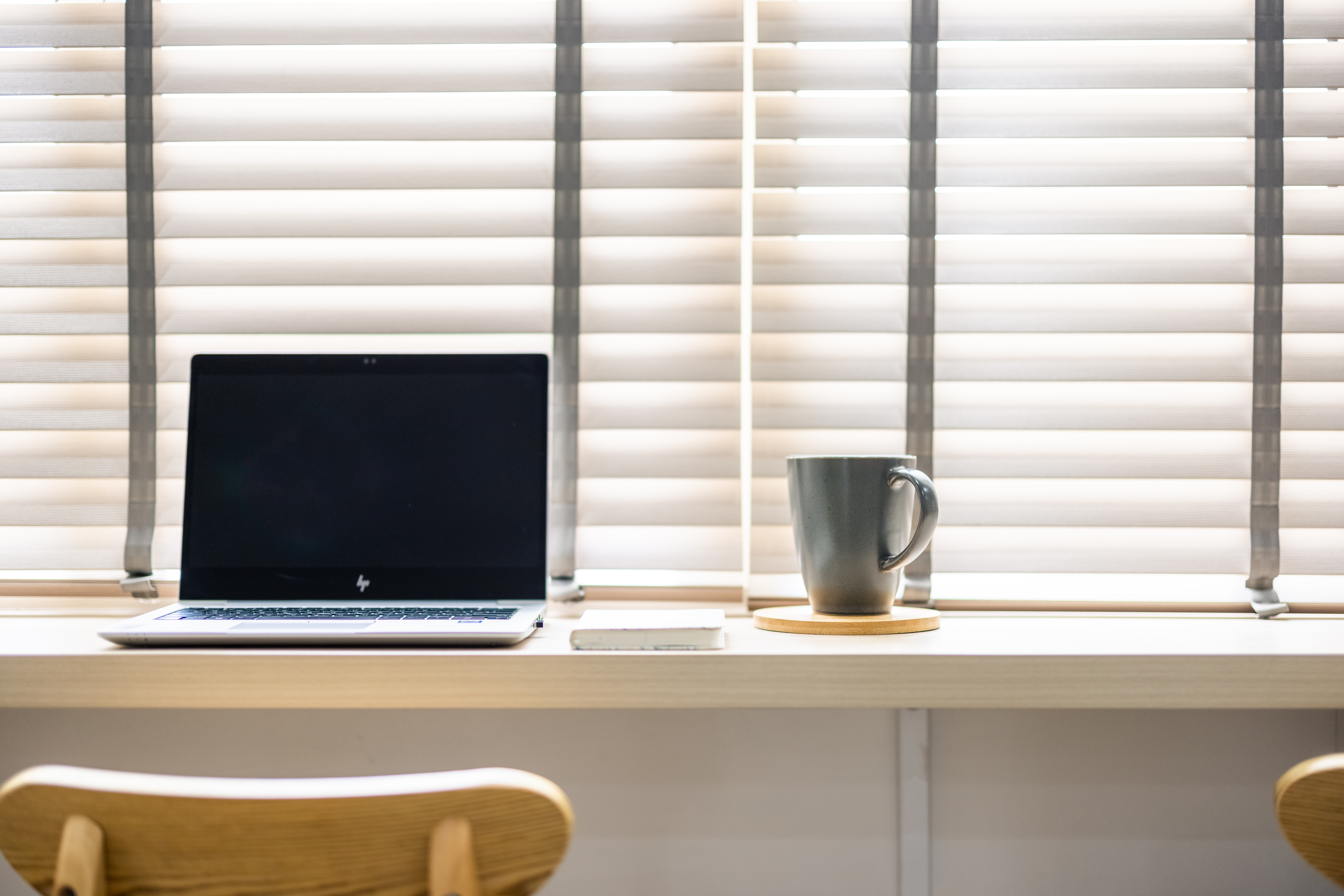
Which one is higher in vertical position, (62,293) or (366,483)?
(62,293)

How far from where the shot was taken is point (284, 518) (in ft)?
3.62

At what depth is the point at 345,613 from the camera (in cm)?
103

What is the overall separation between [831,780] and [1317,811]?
0.62 metres

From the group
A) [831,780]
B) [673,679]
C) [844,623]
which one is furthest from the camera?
[831,780]

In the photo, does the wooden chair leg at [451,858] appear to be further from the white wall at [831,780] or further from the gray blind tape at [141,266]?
the gray blind tape at [141,266]

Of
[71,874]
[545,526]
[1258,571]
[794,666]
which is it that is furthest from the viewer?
[1258,571]

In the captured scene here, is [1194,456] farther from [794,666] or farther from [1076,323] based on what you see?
[794,666]

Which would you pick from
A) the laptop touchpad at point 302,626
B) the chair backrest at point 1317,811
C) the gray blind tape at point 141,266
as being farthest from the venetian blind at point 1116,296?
the gray blind tape at point 141,266

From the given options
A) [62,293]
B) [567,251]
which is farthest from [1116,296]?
[62,293]

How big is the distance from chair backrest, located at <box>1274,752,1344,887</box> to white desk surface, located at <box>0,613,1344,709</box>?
0.21m

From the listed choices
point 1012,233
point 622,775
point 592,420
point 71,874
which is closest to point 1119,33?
point 1012,233

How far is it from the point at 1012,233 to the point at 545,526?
0.76 meters

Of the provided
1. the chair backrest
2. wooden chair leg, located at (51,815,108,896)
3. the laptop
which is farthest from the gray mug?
wooden chair leg, located at (51,815,108,896)

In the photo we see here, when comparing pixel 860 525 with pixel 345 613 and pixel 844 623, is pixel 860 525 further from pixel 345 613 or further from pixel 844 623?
pixel 345 613
